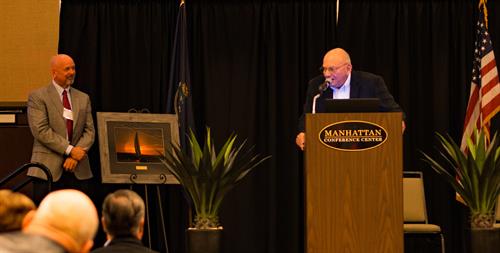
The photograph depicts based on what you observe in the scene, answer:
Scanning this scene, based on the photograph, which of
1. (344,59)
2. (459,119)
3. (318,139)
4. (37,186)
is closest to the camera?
(318,139)

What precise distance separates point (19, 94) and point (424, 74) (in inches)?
162

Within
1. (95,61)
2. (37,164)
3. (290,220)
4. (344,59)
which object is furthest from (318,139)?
(95,61)

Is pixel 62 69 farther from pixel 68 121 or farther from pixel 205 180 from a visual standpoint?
pixel 205 180

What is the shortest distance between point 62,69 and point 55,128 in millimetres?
539

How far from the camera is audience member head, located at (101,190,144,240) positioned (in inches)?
133

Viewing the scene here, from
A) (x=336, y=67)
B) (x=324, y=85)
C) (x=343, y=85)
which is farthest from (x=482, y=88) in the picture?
(x=324, y=85)

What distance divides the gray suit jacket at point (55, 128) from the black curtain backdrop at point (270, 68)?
2.54ft

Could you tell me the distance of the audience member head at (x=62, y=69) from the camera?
8.05m

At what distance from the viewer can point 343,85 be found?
702cm

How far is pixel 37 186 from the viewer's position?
788 cm

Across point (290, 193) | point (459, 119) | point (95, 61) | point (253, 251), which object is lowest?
point (253, 251)

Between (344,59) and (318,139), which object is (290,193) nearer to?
(344,59)

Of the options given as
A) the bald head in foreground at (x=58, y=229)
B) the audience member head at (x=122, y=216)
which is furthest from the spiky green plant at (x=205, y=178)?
the bald head in foreground at (x=58, y=229)

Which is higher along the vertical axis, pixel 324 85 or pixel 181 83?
pixel 181 83
